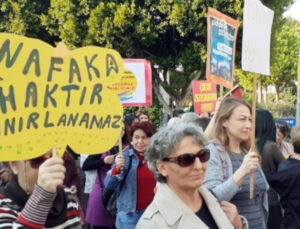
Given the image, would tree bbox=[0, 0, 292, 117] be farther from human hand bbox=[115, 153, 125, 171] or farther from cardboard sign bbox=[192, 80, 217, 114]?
human hand bbox=[115, 153, 125, 171]

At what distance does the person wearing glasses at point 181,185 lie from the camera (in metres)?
2.10

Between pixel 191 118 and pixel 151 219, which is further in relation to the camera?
pixel 191 118

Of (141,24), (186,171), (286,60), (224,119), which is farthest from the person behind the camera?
(286,60)

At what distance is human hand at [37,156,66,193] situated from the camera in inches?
→ 69.3

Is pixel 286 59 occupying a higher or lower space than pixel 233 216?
higher

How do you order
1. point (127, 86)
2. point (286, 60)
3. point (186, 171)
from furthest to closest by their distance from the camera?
1. point (286, 60)
2. point (127, 86)
3. point (186, 171)

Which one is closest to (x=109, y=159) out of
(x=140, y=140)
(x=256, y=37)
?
(x=140, y=140)

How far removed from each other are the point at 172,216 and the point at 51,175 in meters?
0.60

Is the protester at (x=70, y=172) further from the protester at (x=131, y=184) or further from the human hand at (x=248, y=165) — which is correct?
the human hand at (x=248, y=165)

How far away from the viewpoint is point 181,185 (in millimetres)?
2197

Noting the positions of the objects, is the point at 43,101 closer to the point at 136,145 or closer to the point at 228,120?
the point at 228,120

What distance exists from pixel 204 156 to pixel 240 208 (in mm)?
850

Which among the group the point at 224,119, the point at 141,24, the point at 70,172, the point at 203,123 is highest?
the point at 141,24

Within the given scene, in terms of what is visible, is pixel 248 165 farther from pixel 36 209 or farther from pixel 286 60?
pixel 286 60
